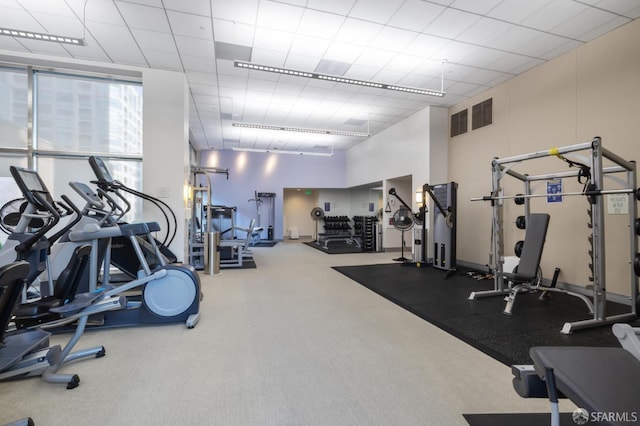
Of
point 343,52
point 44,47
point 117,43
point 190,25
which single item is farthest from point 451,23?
point 44,47

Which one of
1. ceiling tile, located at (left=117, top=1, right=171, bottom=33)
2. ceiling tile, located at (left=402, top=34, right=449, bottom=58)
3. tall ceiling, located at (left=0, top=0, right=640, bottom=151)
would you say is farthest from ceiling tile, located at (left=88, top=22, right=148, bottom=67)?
ceiling tile, located at (left=402, top=34, right=449, bottom=58)

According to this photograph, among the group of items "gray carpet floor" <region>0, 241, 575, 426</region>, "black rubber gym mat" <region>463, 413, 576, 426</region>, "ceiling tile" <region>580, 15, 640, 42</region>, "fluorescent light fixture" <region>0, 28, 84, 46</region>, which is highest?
"ceiling tile" <region>580, 15, 640, 42</region>

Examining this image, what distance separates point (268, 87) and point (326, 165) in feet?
21.7

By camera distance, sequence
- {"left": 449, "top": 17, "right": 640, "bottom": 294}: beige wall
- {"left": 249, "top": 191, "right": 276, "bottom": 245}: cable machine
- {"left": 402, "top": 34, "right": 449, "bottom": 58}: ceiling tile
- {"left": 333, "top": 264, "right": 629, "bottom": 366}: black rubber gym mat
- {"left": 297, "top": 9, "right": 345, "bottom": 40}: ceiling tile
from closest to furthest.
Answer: {"left": 333, "top": 264, "right": 629, "bottom": 366}: black rubber gym mat, {"left": 297, "top": 9, "right": 345, "bottom": 40}: ceiling tile, {"left": 449, "top": 17, "right": 640, "bottom": 294}: beige wall, {"left": 402, "top": 34, "right": 449, "bottom": 58}: ceiling tile, {"left": 249, "top": 191, "right": 276, "bottom": 245}: cable machine

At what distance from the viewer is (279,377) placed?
219 cm

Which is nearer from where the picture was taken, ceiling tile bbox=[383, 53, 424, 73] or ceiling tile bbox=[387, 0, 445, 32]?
ceiling tile bbox=[387, 0, 445, 32]

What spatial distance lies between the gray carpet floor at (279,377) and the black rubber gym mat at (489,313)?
214 mm

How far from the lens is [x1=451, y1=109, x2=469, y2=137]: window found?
22.0 ft

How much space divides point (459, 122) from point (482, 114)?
0.66m

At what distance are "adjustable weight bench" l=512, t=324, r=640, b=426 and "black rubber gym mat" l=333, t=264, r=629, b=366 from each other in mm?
1187

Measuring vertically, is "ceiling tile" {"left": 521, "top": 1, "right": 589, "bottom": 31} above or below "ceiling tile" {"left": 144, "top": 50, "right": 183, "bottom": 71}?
below

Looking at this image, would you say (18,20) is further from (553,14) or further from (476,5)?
(553,14)

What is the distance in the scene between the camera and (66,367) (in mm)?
2350

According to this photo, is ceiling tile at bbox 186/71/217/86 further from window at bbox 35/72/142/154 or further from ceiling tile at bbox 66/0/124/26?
ceiling tile at bbox 66/0/124/26
